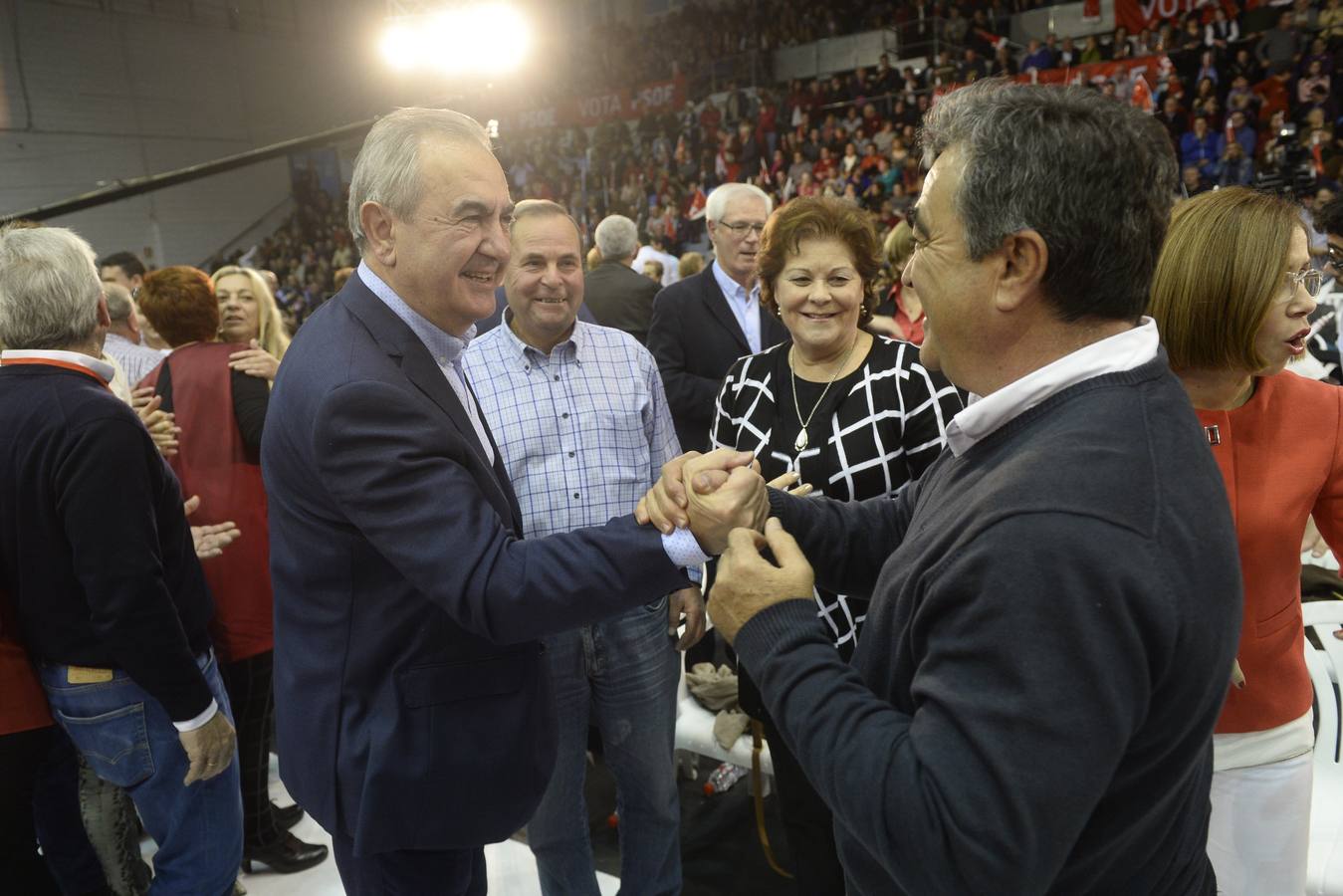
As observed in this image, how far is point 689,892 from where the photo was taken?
2752 millimetres

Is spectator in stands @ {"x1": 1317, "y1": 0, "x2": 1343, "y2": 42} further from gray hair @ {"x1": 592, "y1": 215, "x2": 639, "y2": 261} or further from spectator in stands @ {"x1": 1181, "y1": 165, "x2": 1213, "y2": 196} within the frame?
gray hair @ {"x1": 592, "y1": 215, "x2": 639, "y2": 261}

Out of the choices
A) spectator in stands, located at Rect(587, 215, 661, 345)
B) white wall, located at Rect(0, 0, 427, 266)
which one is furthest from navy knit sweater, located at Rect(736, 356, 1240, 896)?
white wall, located at Rect(0, 0, 427, 266)

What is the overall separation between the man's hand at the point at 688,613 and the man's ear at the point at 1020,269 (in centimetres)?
157

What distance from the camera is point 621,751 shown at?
2.36 m

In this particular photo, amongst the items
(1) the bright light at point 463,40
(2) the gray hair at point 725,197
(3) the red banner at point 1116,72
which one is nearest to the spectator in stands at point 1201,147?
(3) the red banner at point 1116,72

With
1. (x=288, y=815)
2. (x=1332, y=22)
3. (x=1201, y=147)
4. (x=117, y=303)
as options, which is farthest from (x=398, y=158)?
(x=1332, y=22)

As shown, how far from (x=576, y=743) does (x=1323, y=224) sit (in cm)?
313

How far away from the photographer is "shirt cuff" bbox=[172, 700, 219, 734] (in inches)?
77.5

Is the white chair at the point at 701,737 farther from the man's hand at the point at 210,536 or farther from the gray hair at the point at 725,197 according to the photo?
the gray hair at the point at 725,197

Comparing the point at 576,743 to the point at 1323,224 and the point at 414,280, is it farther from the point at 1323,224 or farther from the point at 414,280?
the point at 1323,224

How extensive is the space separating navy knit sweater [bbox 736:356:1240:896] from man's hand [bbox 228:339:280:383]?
2286 millimetres

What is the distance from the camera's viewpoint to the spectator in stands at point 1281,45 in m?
10.8

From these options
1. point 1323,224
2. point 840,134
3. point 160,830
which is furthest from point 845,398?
point 840,134

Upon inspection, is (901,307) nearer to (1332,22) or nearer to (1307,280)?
(1307,280)
